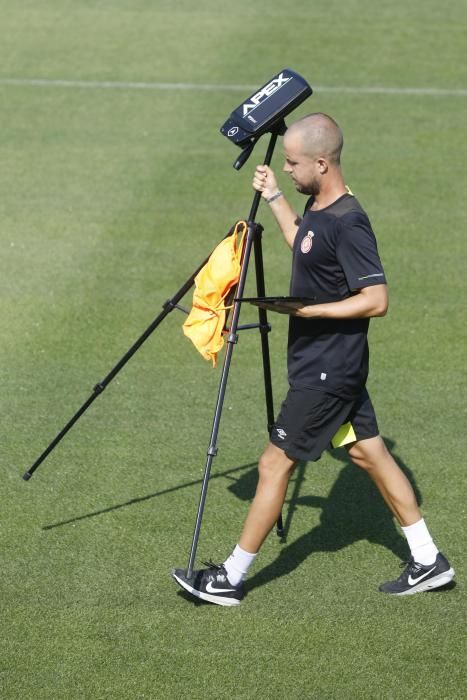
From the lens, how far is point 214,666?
5.77 m

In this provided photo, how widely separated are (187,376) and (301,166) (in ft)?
10.8


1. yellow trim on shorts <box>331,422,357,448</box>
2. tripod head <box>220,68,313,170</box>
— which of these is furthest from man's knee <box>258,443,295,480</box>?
tripod head <box>220,68,313,170</box>

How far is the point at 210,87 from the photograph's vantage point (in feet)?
50.9

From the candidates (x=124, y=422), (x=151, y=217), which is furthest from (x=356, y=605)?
(x=151, y=217)

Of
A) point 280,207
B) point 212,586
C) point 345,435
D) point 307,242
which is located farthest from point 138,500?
point 307,242

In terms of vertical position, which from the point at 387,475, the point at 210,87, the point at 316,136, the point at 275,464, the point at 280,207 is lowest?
the point at 210,87

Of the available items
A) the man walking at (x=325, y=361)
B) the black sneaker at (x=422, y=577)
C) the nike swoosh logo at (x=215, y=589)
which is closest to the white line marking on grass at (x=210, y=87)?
the man walking at (x=325, y=361)

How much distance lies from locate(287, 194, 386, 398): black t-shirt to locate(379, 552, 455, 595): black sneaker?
3.32 feet

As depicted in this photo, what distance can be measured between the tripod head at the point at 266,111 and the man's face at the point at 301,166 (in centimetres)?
15

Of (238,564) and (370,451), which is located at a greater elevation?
(370,451)

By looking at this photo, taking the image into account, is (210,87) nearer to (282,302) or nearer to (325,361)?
(325,361)

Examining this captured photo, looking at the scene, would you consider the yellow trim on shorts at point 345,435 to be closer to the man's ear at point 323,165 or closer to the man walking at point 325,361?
the man walking at point 325,361

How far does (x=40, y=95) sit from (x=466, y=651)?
11104mm

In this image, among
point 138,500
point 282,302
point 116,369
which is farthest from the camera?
point 138,500
